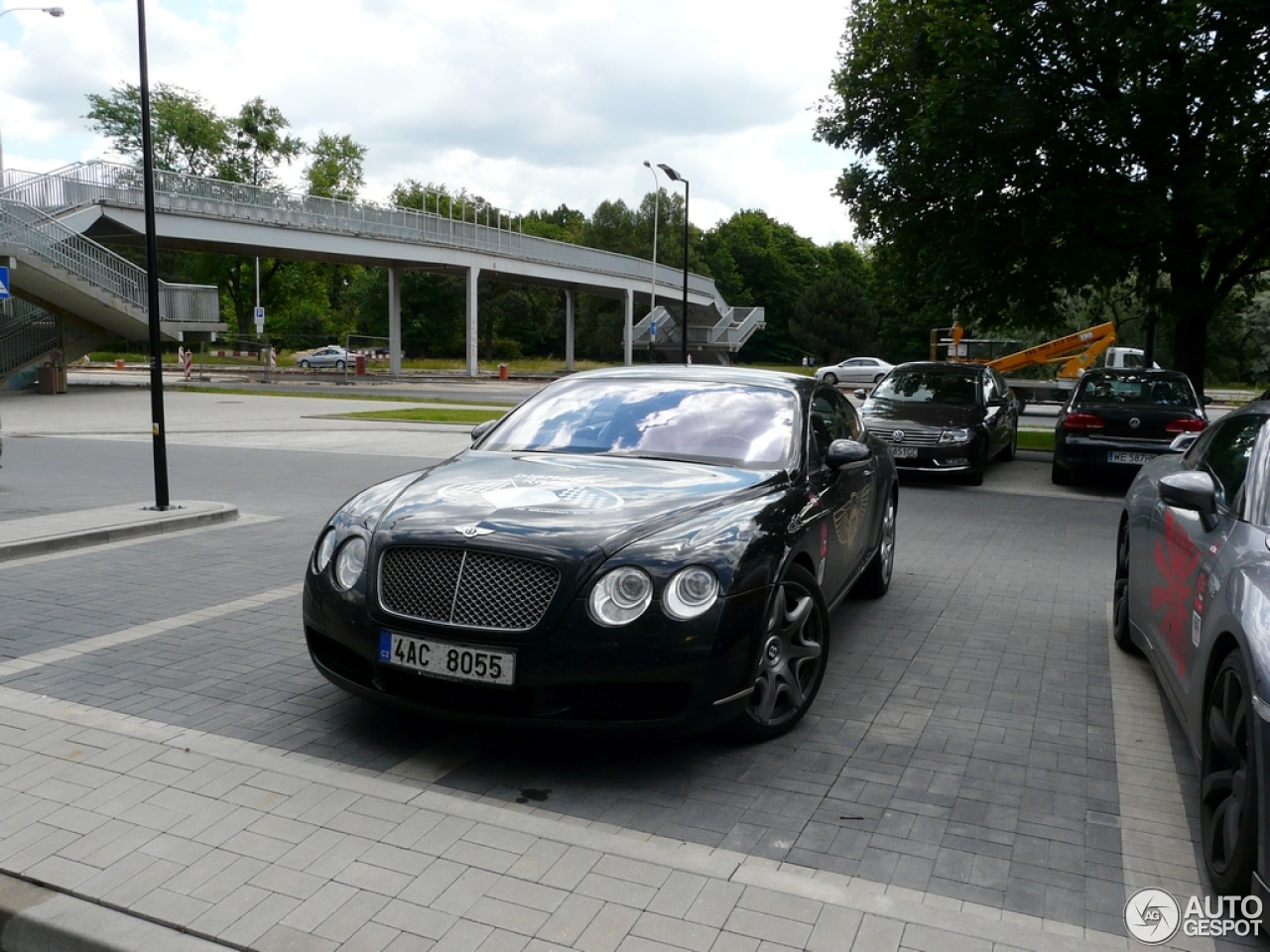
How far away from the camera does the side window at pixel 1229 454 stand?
4.18 metres

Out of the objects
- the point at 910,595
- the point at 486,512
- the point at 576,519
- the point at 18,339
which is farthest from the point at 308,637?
the point at 18,339

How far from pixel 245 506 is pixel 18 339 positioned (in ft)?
83.8

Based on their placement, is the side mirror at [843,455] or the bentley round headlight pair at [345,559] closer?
the bentley round headlight pair at [345,559]

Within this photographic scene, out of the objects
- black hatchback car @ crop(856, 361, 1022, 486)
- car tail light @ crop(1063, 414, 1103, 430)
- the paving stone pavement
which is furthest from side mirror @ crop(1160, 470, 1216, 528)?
car tail light @ crop(1063, 414, 1103, 430)

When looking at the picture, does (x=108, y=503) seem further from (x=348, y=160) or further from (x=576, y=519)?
(x=348, y=160)

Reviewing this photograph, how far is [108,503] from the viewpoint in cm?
→ 1062

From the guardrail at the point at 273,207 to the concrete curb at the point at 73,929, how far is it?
32.9 metres

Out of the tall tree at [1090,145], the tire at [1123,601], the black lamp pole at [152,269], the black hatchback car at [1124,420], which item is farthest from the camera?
the tall tree at [1090,145]

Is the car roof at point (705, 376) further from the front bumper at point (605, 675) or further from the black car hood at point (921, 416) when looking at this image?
the black car hood at point (921, 416)

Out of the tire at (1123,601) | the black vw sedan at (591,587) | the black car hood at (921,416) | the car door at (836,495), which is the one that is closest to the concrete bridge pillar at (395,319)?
the black car hood at (921,416)

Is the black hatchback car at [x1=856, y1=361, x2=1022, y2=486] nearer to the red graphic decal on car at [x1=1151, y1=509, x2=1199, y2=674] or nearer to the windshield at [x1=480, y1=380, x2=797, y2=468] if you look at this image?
the windshield at [x1=480, y1=380, x2=797, y2=468]

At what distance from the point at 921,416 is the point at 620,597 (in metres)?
11.2

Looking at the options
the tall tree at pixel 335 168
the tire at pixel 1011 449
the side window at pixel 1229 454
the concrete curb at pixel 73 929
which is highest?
the tall tree at pixel 335 168

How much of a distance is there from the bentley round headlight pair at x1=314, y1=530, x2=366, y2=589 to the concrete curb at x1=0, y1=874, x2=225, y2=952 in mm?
1530
